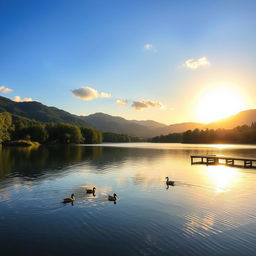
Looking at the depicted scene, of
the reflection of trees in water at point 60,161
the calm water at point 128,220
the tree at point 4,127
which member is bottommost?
the calm water at point 128,220

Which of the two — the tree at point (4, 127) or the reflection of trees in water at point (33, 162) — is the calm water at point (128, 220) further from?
the tree at point (4, 127)

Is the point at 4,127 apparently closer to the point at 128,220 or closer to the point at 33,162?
the point at 33,162

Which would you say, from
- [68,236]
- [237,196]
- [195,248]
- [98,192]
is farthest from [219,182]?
[68,236]

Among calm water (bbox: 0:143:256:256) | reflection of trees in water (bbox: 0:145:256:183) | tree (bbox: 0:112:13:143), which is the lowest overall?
calm water (bbox: 0:143:256:256)

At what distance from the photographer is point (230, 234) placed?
21.5m

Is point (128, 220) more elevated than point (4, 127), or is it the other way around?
point (4, 127)

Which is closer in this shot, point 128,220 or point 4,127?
point 128,220

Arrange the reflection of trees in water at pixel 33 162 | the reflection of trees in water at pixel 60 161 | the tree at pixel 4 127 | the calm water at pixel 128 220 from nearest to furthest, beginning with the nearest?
1. the calm water at pixel 128 220
2. the reflection of trees in water at pixel 33 162
3. the reflection of trees in water at pixel 60 161
4. the tree at pixel 4 127

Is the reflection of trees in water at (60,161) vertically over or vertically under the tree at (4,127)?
under

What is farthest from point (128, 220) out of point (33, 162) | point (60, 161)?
point (60, 161)

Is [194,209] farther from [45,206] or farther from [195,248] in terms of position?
[45,206]

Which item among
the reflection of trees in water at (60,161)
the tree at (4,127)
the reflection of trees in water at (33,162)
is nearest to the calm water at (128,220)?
the reflection of trees in water at (60,161)

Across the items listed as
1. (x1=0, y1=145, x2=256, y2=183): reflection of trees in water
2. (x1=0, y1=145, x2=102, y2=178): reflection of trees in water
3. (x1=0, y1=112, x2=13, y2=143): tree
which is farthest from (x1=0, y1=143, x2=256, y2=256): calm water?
(x1=0, y1=112, x2=13, y2=143): tree

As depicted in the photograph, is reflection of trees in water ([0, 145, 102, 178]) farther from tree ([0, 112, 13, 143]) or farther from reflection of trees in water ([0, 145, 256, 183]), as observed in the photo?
tree ([0, 112, 13, 143])
